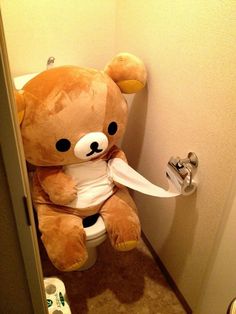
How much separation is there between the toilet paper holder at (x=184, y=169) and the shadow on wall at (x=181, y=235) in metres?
0.09

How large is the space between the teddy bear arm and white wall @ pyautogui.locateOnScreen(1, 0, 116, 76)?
1.96 ft

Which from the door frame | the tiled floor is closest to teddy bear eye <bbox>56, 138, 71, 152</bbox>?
the door frame

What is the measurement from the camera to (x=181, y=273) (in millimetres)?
1233

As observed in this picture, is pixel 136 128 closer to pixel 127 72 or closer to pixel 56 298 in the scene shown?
pixel 127 72

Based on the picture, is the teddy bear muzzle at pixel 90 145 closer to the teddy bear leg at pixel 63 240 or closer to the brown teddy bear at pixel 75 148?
the brown teddy bear at pixel 75 148

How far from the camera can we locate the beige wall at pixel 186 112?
802mm

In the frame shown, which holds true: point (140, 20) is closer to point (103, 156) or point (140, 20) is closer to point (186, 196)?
point (103, 156)

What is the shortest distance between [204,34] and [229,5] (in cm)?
11

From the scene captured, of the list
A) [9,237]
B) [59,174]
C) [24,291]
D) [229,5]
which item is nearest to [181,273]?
[59,174]

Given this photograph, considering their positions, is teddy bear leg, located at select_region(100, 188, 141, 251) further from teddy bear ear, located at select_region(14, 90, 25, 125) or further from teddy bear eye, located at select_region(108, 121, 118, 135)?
teddy bear ear, located at select_region(14, 90, 25, 125)

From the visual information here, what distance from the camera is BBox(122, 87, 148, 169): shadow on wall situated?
4.30ft

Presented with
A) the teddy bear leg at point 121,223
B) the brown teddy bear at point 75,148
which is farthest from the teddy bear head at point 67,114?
the teddy bear leg at point 121,223

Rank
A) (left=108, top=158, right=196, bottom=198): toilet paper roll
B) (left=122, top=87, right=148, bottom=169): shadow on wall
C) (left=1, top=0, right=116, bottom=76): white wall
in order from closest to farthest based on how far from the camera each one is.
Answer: (left=108, top=158, right=196, bottom=198): toilet paper roll < (left=1, top=0, right=116, bottom=76): white wall < (left=122, top=87, right=148, bottom=169): shadow on wall

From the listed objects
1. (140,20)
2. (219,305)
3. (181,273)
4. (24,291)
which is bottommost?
(181,273)
